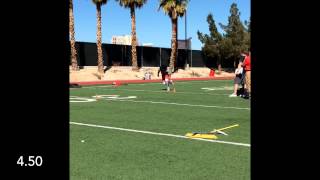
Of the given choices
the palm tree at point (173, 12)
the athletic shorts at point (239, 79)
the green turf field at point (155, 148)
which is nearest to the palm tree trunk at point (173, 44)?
the palm tree at point (173, 12)

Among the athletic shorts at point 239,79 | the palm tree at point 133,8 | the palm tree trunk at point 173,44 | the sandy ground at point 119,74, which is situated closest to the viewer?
the athletic shorts at point 239,79

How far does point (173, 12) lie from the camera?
4628 cm

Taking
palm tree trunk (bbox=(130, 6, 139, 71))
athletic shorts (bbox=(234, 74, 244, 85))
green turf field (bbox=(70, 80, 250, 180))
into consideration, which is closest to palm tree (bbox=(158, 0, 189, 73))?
palm tree trunk (bbox=(130, 6, 139, 71))

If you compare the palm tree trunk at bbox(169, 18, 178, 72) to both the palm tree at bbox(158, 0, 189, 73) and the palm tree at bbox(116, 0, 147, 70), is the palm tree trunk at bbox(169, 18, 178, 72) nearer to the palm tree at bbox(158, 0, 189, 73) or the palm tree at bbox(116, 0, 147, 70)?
the palm tree at bbox(158, 0, 189, 73)

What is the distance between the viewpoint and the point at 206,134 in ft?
24.3

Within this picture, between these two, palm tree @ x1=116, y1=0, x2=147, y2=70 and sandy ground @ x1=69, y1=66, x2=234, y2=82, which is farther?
palm tree @ x1=116, y1=0, x2=147, y2=70

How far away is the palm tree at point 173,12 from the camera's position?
45656mm

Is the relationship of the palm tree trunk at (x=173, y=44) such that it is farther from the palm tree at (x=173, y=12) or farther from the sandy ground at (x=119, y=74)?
the sandy ground at (x=119, y=74)

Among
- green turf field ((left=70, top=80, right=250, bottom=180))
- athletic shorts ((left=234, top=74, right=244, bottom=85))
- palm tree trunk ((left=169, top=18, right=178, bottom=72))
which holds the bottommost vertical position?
green turf field ((left=70, top=80, right=250, bottom=180))

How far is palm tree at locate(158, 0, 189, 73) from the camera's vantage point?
4566 centimetres

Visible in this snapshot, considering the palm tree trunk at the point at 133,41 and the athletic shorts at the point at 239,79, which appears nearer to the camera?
the athletic shorts at the point at 239,79
